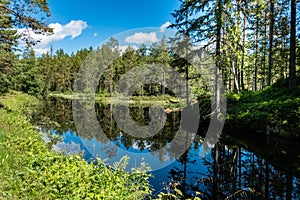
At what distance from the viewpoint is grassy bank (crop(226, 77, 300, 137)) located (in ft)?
36.6

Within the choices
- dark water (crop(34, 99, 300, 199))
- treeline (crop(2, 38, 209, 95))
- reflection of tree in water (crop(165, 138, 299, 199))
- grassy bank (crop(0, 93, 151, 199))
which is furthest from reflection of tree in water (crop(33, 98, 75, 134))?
treeline (crop(2, 38, 209, 95))

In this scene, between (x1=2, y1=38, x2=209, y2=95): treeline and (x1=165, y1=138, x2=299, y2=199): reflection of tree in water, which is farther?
(x1=2, y1=38, x2=209, y2=95): treeline

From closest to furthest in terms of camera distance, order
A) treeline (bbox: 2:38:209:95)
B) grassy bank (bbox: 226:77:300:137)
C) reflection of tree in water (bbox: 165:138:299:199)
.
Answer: reflection of tree in water (bbox: 165:138:299:199), grassy bank (bbox: 226:77:300:137), treeline (bbox: 2:38:209:95)

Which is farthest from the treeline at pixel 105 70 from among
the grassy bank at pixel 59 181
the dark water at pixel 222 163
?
the grassy bank at pixel 59 181

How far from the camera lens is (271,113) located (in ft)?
41.0

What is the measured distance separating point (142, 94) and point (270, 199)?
130 ft

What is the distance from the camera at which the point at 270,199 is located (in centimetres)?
565

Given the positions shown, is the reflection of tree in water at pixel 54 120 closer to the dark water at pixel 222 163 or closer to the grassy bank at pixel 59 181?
the dark water at pixel 222 163

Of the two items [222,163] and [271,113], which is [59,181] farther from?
[271,113]

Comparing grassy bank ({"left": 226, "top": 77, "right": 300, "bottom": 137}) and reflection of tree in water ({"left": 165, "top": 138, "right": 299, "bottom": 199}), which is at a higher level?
grassy bank ({"left": 226, "top": 77, "right": 300, "bottom": 137})

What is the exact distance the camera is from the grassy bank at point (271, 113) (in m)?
11.1

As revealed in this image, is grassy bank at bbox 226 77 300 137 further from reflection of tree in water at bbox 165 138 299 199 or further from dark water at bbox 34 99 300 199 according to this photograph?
reflection of tree in water at bbox 165 138 299 199

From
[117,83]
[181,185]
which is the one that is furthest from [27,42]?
[117,83]

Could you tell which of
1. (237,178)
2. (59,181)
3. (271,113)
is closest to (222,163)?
(237,178)
